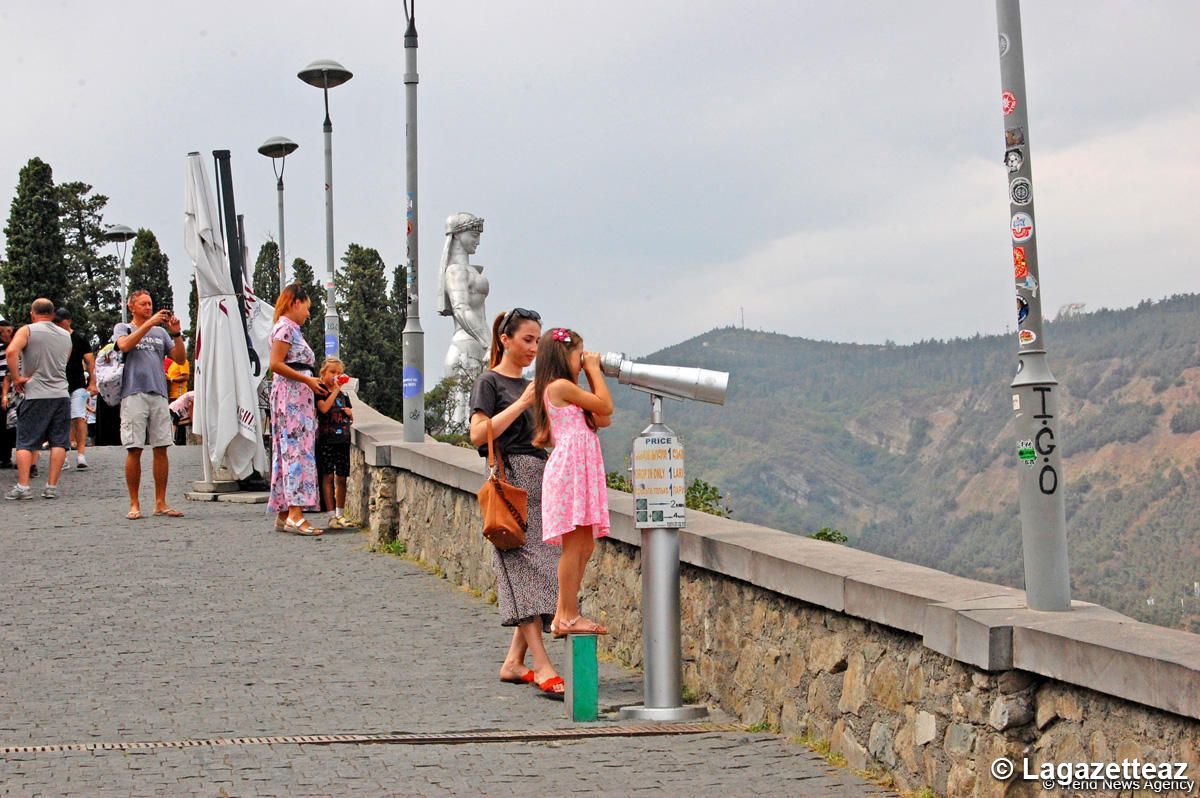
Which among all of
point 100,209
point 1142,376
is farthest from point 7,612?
point 100,209

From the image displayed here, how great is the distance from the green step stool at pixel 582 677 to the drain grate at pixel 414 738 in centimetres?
19

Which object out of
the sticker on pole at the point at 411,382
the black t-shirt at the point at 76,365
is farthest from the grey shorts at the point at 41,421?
the sticker on pole at the point at 411,382

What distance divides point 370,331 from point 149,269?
18.8m

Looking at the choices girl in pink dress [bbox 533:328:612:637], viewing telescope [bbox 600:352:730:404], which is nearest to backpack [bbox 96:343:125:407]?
girl in pink dress [bbox 533:328:612:637]

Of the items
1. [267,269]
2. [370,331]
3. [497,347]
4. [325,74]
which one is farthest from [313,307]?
[497,347]

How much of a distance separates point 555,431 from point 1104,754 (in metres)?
3.49

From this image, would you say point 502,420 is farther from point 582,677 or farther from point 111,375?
point 111,375

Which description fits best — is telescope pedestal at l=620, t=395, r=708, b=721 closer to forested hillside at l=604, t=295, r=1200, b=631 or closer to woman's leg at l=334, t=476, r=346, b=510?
woman's leg at l=334, t=476, r=346, b=510

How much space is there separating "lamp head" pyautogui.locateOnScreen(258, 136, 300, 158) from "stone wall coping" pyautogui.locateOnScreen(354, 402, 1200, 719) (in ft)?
97.0

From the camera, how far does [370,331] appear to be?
206 feet

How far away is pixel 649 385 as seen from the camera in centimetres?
703

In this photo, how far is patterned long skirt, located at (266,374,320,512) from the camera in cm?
1280

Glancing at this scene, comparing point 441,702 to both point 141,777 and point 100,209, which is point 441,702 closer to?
point 141,777

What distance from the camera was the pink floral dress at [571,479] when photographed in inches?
287
